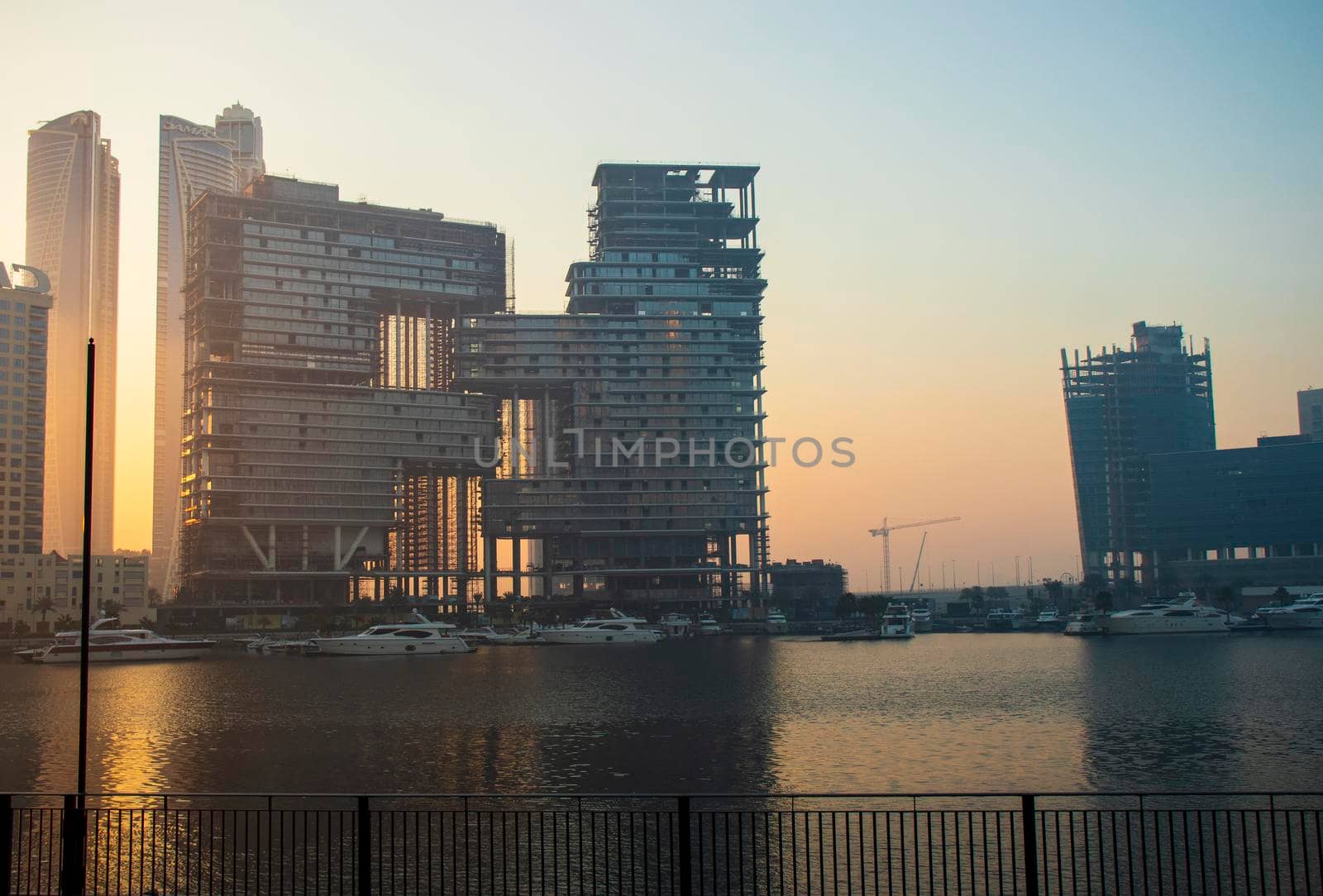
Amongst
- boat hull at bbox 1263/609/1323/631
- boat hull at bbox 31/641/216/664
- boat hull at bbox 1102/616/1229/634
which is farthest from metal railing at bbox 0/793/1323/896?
boat hull at bbox 1263/609/1323/631

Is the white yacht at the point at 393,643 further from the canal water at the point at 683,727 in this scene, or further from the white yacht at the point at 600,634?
the white yacht at the point at 600,634

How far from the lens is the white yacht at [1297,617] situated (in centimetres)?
18862

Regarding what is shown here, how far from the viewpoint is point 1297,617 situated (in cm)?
19075

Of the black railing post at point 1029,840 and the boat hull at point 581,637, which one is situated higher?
the black railing post at point 1029,840

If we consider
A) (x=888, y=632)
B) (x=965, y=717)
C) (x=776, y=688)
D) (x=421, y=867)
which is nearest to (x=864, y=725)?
(x=965, y=717)

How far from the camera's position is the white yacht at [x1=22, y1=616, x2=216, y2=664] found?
137m

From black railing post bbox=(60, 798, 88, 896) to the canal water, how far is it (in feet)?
64.0

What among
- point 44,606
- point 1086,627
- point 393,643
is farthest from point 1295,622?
point 44,606

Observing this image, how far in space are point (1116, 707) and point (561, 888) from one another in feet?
174

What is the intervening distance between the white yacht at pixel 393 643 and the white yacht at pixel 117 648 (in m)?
14.8

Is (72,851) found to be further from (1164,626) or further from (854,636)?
(1164,626)

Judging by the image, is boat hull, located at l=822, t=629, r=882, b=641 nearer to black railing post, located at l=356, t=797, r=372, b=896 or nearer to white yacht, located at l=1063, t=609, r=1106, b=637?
white yacht, located at l=1063, t=609, r=1106, b=637

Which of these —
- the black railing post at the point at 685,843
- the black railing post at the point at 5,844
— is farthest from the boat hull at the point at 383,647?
A: the black railing post at the point at 685,843

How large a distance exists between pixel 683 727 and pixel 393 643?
84659mm
